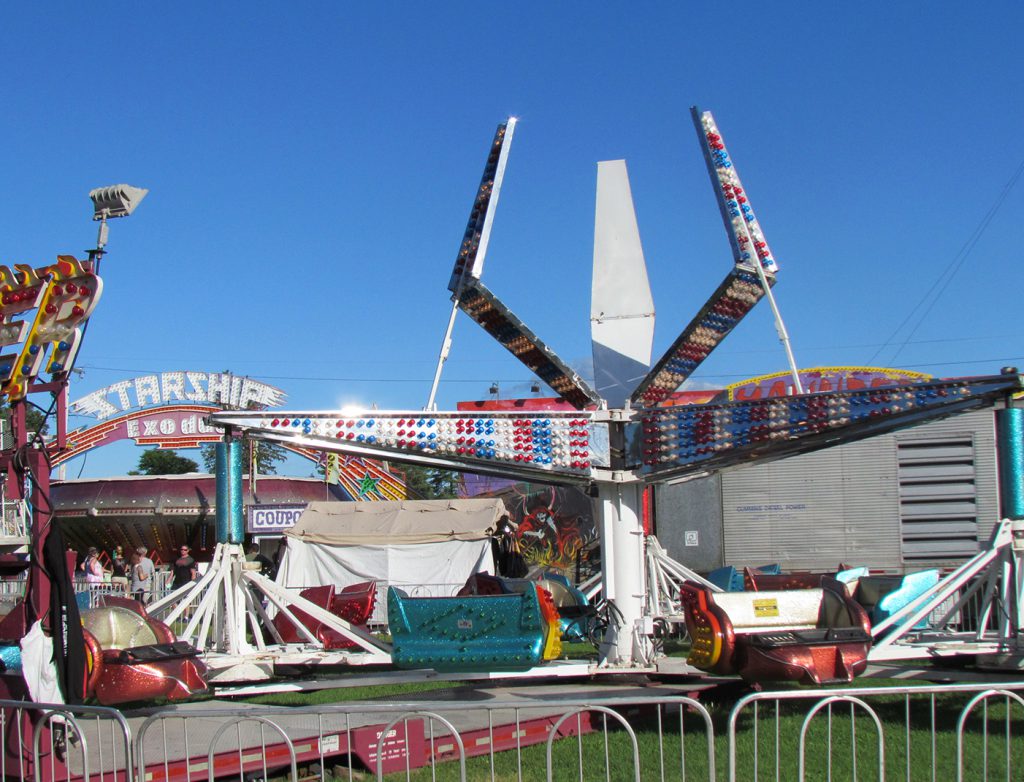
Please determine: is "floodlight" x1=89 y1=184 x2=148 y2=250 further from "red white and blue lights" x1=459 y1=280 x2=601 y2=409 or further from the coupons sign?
the coupons sign

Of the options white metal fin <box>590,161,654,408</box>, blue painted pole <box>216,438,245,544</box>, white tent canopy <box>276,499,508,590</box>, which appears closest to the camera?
blue painted pole <box>216,438,245,544</box>

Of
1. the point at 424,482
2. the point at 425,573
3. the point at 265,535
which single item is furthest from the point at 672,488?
the point at 424,482

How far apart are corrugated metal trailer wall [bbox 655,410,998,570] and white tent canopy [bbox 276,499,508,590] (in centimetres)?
435

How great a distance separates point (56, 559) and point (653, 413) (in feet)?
20.1

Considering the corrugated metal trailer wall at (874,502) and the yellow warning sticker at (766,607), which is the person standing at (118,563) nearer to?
the corrugated metal trailer wall at (874,502)

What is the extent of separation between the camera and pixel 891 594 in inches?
455

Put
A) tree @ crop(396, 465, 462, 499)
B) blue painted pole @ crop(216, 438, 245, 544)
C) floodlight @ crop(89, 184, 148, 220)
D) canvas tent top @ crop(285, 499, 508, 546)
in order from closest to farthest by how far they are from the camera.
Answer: floodlight @ crop(89, 184, 148, 220)
blue painted pole @ crop(216, 438, 245, 544)
canvas tent top @ crop(285, 499, 508, 546)
tree @ crop(396, 465, 462, 499)

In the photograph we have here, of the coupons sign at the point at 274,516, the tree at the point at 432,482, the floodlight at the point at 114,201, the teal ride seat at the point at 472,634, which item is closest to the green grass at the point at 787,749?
the teal ride seat at the point at 472,634

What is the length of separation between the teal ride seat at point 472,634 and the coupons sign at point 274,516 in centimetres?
1832

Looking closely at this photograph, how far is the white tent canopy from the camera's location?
2259 cm

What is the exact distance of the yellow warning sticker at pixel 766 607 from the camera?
991 cm

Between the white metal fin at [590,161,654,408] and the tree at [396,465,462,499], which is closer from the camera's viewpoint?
the white metal fin at [590,161,654,408]

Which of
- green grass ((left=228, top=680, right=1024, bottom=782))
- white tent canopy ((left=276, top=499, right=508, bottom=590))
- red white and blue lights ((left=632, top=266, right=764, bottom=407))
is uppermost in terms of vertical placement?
red white and blue lights ((left=632, top=266, right=764, bottom=407))

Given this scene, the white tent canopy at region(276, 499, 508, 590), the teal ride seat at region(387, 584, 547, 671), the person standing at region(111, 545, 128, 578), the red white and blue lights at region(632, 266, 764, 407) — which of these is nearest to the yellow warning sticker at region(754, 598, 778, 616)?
the teal ride seat at region(387, 584, 547, 671)
